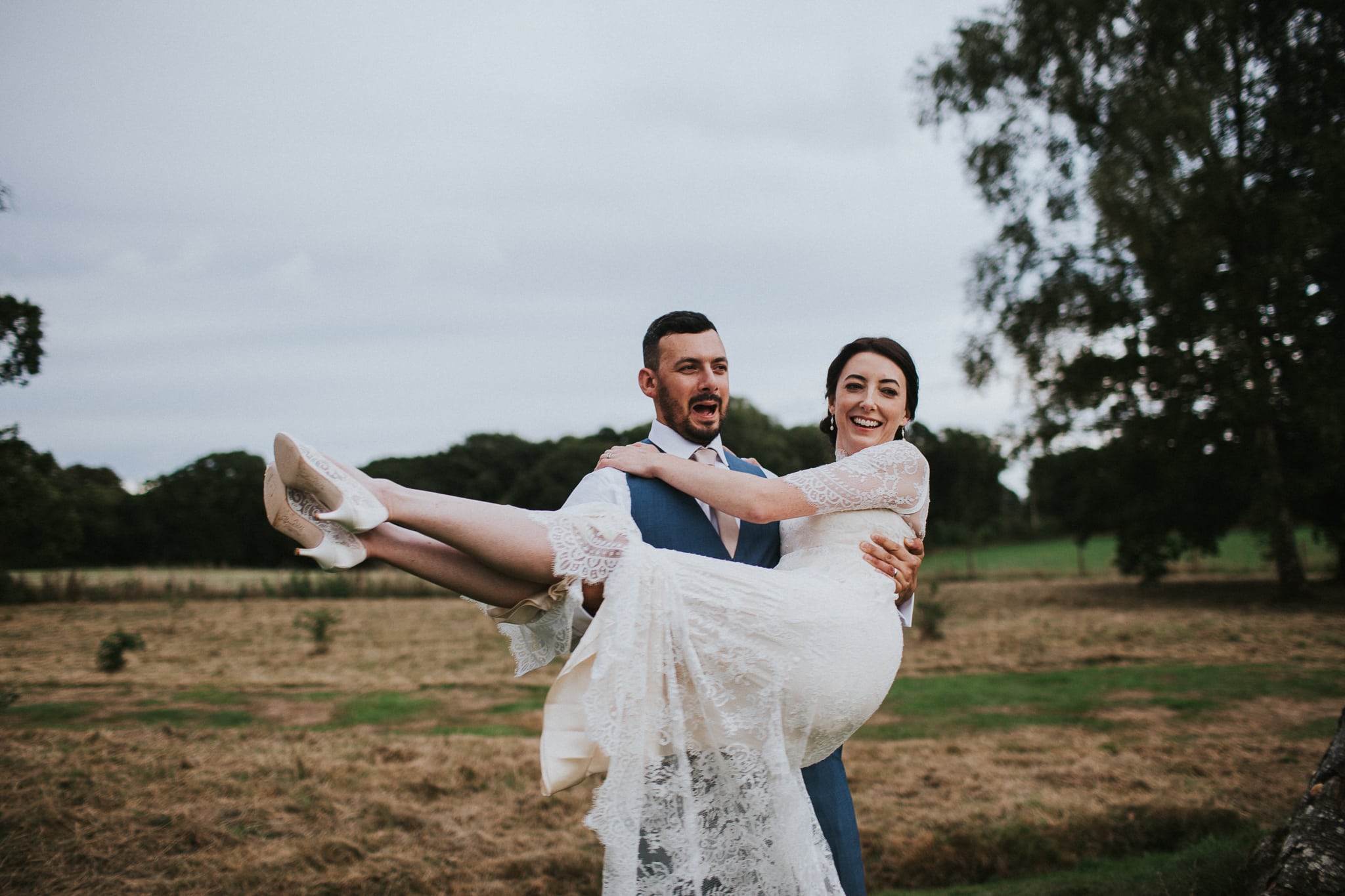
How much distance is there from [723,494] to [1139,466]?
2205cm

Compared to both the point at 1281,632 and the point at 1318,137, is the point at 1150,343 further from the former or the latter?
the point at 1281,632

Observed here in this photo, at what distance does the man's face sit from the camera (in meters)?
3.39

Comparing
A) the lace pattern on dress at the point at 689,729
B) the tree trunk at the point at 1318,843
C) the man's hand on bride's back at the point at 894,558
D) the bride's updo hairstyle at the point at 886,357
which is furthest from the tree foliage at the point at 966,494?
the lace pattern on dress at the point at 689,729

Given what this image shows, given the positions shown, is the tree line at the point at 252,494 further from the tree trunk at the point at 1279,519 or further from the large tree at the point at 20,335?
the tree trunk at the point at 1279,519

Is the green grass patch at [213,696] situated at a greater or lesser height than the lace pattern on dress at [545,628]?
lesser

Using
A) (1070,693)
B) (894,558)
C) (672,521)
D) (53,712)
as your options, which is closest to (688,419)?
(672,521)

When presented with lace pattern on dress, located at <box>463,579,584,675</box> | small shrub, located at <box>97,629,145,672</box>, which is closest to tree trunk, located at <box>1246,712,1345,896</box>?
lace pattern on dress, located at <box>463,579,584,675</box>

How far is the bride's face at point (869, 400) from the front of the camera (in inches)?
141

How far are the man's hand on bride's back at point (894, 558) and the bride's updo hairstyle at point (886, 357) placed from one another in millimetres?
643

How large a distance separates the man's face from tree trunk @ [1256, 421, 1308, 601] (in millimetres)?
19259

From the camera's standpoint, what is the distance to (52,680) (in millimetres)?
12305

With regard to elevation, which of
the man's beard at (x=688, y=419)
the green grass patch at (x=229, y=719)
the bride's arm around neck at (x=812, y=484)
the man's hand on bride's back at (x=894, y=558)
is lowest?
the green grass patch at (x=229, y=719)

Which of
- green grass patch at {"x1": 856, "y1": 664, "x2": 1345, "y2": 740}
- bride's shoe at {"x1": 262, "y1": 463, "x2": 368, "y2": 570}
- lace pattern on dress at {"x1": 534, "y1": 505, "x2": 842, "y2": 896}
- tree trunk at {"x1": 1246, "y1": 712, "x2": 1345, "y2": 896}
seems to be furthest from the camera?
green grass patch at {"x1": 856, "y1": 664, "x2": 1345, "y2": 740}

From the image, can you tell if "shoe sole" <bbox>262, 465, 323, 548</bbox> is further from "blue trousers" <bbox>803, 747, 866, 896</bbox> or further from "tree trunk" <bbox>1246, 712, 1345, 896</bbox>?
"tree trunk" <bbox>1246, 712, 1345, 896</bbox>
